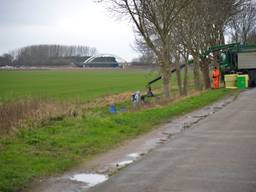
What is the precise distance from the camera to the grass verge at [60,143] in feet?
32.3

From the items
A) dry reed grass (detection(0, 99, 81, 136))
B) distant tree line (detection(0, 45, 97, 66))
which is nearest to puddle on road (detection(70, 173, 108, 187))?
dry reed grass (detection(0, 99, 81, 136))

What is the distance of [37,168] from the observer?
1011cm

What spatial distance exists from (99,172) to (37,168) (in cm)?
122

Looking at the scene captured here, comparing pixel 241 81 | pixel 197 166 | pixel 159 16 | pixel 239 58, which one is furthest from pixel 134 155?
pixel 239 58

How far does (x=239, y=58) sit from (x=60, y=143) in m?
30.1

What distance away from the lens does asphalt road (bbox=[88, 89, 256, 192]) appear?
840 centimetres

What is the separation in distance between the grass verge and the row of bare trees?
11.4 m

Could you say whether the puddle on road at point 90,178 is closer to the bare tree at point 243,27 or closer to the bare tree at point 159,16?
the bare tree at point 159,16

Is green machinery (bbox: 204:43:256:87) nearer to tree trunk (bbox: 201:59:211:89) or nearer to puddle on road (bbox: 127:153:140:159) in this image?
tree trunk (bbox: 201:59:211:89)

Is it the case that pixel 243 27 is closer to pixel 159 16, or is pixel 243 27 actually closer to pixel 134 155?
pixel 159 16

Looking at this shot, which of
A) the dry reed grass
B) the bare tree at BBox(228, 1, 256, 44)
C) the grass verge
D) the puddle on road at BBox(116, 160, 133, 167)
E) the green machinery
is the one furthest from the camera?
the bare tree at BBox(228, 1, 256, 44)

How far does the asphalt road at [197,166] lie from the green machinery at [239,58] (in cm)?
2559

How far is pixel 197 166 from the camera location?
10055 millimetres

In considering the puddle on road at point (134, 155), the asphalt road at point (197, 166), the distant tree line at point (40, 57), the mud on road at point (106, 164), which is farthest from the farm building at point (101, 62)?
the puddle on road at point (134, 155)
